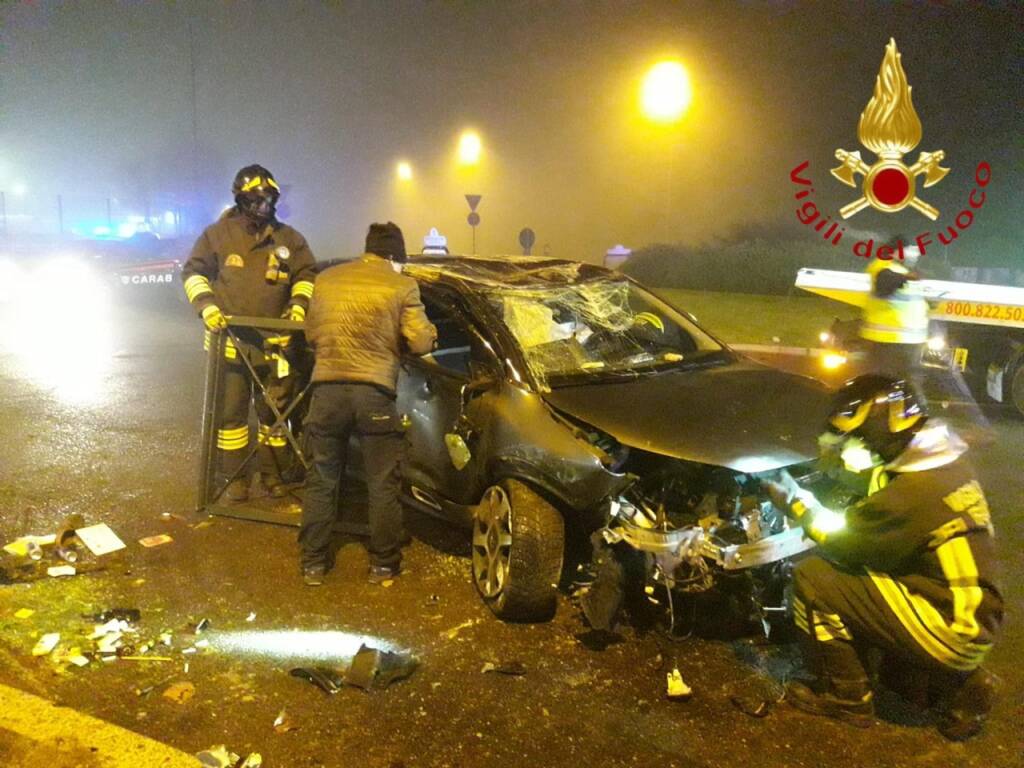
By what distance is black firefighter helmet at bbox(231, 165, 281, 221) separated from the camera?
4.70 m

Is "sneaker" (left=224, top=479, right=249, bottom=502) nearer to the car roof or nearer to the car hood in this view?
the car roof

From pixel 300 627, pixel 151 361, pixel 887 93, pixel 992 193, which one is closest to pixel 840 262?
pixel 992 193

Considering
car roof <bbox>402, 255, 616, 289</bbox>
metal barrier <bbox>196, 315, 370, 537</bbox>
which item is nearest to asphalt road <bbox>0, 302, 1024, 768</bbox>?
metal barrier <bbox>196, 315, 370, 537</bbox>

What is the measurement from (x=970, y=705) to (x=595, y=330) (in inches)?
94.3

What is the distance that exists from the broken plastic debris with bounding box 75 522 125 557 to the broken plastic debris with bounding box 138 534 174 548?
11 cm

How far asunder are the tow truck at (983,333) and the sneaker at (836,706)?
18.6 feet

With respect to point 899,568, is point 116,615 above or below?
below

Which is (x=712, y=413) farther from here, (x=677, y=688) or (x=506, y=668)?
(x=506, y=668)

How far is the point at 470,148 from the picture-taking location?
1069 inches

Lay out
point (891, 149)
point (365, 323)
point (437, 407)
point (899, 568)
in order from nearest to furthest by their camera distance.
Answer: point (899, 568) < point (365, 323) < point (437, 407) < point (891, 149)

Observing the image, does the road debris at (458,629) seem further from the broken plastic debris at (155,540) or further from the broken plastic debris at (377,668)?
the broken plastic debris at (155,540)

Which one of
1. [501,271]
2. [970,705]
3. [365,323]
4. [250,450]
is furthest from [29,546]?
[970,705]

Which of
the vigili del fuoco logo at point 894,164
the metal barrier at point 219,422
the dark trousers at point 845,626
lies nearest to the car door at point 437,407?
the metal barrier at point 219,422

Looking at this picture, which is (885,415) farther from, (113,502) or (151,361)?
(151,361)
